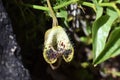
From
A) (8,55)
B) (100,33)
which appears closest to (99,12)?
(100,33)

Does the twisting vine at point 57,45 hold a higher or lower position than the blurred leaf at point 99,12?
lower

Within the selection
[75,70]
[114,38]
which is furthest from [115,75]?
[114,38]

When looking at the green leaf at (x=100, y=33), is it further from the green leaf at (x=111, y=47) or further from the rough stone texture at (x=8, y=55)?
the rough stone texture at (x=8, y=55)

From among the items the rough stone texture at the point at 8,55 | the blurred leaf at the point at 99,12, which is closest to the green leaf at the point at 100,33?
the blurred leaf at the point at 99,12

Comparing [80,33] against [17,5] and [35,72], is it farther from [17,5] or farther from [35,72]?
[17,5]

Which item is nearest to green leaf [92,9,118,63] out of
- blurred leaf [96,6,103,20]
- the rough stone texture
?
blurred leaf [96,6,103,20]

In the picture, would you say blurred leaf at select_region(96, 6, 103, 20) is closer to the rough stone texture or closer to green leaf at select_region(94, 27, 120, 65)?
green leaf at select_region(94, 27, 120, 65)

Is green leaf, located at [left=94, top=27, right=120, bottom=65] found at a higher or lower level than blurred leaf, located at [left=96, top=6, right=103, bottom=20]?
lower
